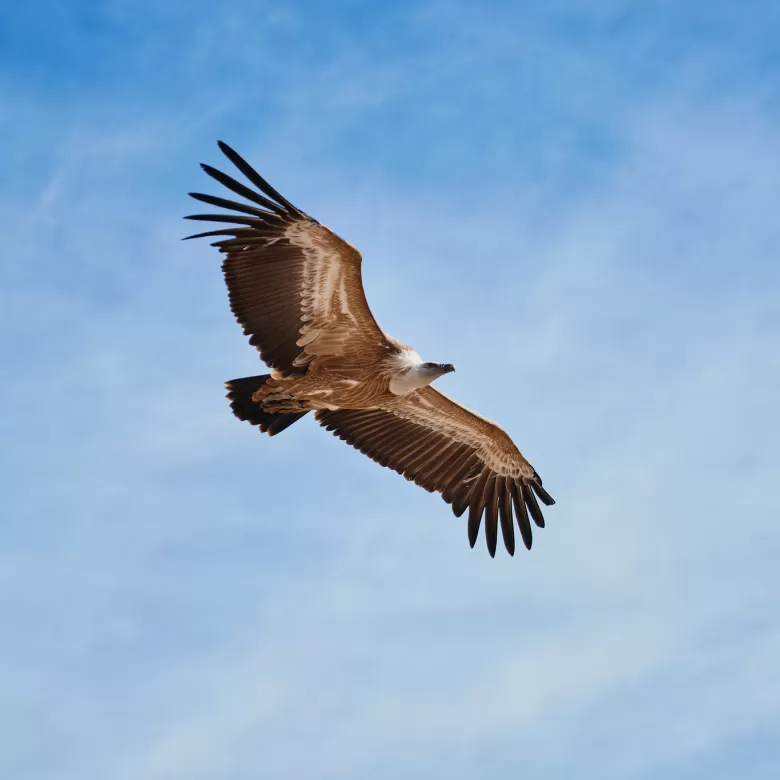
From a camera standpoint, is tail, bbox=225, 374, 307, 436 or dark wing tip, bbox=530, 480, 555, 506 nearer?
tail, bbox=225, 374, 307, 436

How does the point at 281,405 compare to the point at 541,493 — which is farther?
the point at 541,493

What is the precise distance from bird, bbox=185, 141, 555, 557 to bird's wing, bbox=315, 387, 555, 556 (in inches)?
0.5

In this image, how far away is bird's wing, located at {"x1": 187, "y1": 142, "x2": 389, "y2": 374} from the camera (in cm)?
1315

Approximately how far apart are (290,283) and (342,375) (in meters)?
1.31

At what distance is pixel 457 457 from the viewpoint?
16.4m

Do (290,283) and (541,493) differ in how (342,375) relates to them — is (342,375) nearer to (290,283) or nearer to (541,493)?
(290,283)

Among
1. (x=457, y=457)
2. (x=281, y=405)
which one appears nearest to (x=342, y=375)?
(x=281, y=405)

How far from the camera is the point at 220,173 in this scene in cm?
1283

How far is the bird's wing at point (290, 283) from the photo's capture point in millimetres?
13148

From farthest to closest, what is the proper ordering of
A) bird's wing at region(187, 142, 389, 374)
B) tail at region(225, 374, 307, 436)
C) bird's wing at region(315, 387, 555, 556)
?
bird's wing at region(315, 387, 555, 556) → tail at region(225, 374, 307, 436) → bird's wing at region(187, 142, 389, 374)

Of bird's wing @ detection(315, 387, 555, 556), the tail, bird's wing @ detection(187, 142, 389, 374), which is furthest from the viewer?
bird's wing @ detection(315, 387, 555, 556)

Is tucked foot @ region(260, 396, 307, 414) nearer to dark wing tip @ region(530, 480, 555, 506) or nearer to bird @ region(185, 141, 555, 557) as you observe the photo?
bird @ region(185, 141, 555, 557)

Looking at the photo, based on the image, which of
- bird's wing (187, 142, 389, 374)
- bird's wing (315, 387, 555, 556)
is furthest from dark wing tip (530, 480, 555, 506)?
bird's wing (187, 142, 389, 374)

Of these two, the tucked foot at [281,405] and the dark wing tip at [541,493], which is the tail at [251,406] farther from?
the dark wing tip at [541,493]
